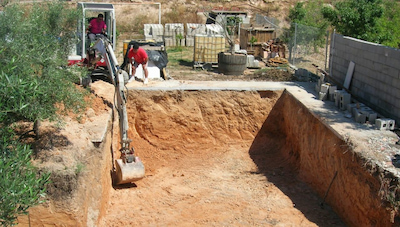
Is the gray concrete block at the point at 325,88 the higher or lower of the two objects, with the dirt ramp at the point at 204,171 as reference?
higher

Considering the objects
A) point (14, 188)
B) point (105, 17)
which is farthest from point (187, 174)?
point (14, 188)

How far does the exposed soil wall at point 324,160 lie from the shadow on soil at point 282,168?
1.2 inches

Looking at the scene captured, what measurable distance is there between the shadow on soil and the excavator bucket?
3579mm

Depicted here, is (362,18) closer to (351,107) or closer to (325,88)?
(325,88)

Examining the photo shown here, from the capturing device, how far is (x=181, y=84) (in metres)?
14.2

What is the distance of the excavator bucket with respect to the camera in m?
10.1

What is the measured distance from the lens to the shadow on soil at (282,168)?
9.77m

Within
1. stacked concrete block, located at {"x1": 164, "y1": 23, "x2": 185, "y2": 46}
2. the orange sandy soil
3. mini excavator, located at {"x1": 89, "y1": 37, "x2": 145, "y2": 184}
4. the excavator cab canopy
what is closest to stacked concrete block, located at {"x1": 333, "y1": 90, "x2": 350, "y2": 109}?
the orange sandy soil

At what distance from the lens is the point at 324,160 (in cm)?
1041

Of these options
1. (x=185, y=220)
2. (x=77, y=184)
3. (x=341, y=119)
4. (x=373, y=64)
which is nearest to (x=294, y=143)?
(x=341, y=119)

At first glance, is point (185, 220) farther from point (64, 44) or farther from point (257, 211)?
point (64, 44)

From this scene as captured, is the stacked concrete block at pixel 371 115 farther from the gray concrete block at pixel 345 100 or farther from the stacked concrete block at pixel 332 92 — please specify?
the stacked concrete block at pixel 332 92

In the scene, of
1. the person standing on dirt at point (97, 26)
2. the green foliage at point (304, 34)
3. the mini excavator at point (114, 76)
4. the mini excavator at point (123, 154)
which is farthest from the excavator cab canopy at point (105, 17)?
the green foliage at point (304, 34)

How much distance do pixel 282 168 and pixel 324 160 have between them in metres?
2.14
